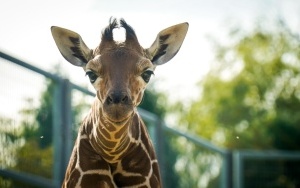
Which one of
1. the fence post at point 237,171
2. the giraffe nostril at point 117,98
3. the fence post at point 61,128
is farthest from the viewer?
the fence post at point 237,171

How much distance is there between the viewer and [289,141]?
3534 centimetres

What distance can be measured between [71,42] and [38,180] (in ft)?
8.64

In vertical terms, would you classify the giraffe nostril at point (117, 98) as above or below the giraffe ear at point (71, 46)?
below

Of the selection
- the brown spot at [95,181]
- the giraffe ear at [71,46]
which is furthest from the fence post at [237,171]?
the brown spot at [95,181]

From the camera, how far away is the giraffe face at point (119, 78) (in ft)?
21.2

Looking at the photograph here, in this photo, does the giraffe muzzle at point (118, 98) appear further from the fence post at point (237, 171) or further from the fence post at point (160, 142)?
the fence post at point (237, 171)

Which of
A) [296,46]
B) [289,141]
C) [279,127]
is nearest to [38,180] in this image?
[289,141]

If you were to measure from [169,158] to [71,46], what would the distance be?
6.50 meters

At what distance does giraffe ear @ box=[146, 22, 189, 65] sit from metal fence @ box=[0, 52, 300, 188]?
2.24m

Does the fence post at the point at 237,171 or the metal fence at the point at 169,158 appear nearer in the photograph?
the metal fence at the point at 169,158

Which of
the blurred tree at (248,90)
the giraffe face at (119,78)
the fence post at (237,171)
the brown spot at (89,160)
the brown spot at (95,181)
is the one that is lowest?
the brown spot at (95,181)

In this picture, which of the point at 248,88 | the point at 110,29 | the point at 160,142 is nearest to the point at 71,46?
the point at 110,29

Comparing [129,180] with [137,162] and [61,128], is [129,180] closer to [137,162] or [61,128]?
[137,162]

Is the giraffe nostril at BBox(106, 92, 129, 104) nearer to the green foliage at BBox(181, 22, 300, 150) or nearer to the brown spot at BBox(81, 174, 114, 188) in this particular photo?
the brown spot at BBox(81, 174, 114, 188)
